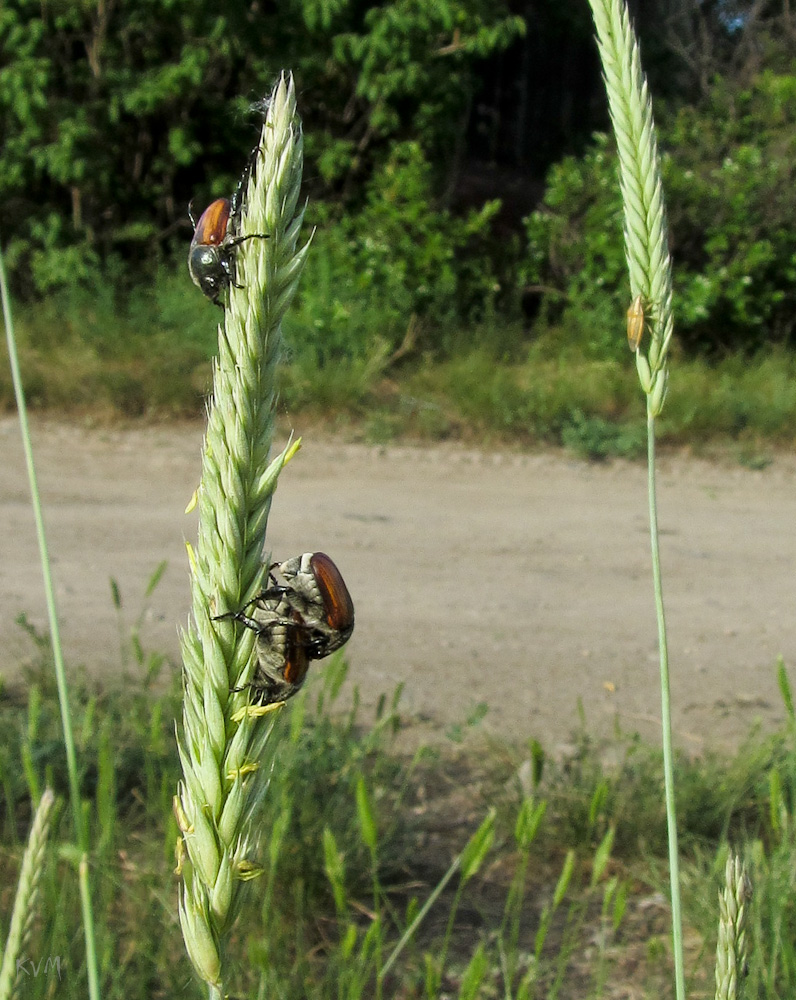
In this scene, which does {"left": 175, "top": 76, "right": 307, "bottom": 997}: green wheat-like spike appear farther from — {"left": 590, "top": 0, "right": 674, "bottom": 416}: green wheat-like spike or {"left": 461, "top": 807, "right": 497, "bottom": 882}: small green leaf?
{"left": 461, "top": 807, "right": 497, "bottom": 882}: small green leaf

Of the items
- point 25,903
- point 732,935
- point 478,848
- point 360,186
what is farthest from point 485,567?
point 360,186

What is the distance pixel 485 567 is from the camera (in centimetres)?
630

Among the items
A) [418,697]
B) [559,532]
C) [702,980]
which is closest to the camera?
[702,980]

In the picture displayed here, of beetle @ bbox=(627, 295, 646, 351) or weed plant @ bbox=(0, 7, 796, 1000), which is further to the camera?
beetle @ bbox=(627, 295, 646, 351)

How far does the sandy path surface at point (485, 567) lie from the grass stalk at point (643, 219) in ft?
8.47

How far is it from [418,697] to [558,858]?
1402mm

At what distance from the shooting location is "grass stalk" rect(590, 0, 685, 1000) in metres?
0.92

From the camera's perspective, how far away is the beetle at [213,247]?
3.37ft

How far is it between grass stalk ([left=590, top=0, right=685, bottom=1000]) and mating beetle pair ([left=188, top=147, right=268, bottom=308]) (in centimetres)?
33

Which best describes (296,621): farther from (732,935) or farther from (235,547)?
(732,935)

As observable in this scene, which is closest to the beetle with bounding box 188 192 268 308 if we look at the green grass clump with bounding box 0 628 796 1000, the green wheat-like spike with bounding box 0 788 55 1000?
the green wheat-like spike with bounding box 0 788 55 1000

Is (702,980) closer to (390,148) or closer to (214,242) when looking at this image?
(214,242)

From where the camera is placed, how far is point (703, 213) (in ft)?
33.8

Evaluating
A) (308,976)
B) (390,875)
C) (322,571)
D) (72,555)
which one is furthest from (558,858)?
(72,555)
